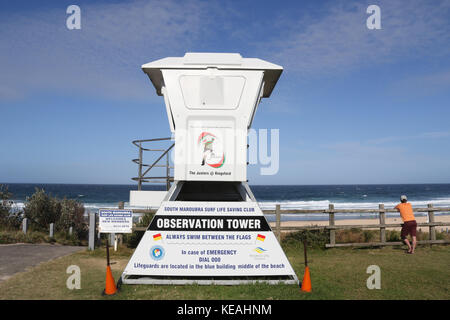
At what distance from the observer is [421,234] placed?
11.6 m

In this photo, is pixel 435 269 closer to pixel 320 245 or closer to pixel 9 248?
pixel 320 245

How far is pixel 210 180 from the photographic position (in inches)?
223

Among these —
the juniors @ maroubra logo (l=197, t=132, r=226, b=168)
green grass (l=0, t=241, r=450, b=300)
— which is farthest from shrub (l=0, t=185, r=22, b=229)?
the juniors @ maroubra logo (l=197, t=132, r=226, b=168)

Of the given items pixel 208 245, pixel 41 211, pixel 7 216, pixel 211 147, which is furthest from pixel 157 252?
pixel 7 216

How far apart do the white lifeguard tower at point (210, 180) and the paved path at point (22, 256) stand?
3.16m

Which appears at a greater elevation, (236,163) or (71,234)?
(236,163)

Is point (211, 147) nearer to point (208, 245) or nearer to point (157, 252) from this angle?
point (208, 245)

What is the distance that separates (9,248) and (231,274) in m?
7.64

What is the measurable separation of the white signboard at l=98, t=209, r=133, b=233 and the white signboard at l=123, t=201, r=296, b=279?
9.59ft

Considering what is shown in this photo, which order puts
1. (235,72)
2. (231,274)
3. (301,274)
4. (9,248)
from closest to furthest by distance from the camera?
(231,274) → (235,72) → (301,274) → (9,248)

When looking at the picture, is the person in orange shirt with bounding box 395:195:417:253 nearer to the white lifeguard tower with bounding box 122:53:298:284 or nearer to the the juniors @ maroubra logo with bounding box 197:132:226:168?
the white lifeguard tower with bounding box 122:53:298:284

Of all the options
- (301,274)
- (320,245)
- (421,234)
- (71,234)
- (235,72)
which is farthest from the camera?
(71,234)

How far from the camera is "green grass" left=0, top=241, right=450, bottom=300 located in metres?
5.11

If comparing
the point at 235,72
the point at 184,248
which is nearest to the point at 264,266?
the point at 184,248
